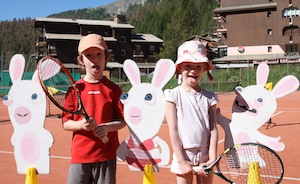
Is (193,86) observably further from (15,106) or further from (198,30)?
(198,30)

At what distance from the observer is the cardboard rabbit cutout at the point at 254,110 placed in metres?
3.33

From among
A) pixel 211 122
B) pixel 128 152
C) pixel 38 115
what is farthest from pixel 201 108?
pixel 38 115

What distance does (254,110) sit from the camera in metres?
3.38

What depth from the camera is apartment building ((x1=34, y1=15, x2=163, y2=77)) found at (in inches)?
1517

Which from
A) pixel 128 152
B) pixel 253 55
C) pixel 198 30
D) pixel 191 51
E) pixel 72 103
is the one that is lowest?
pixel 128 152

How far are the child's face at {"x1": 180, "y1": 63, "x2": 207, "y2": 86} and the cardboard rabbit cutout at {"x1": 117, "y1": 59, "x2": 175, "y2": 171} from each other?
0.94 metres

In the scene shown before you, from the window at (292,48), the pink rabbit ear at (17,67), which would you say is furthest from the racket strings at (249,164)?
the window at (292,48)

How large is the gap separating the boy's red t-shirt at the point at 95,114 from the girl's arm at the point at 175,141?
0.44 metres

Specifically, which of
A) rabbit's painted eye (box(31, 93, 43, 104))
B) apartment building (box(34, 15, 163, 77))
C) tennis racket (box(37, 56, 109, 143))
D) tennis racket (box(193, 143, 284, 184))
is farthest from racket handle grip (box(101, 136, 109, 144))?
apartment building (box(34, 15, 163, 77))

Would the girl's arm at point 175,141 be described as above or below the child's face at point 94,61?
below

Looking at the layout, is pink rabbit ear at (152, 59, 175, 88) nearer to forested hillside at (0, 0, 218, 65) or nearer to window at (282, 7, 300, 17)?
window at (282, 7, 300, 17)

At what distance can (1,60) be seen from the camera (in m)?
18.7

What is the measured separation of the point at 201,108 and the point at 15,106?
224 cm

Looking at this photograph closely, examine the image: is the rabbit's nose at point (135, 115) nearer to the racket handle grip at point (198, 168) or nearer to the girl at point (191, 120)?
the girl at point (191, 120)
